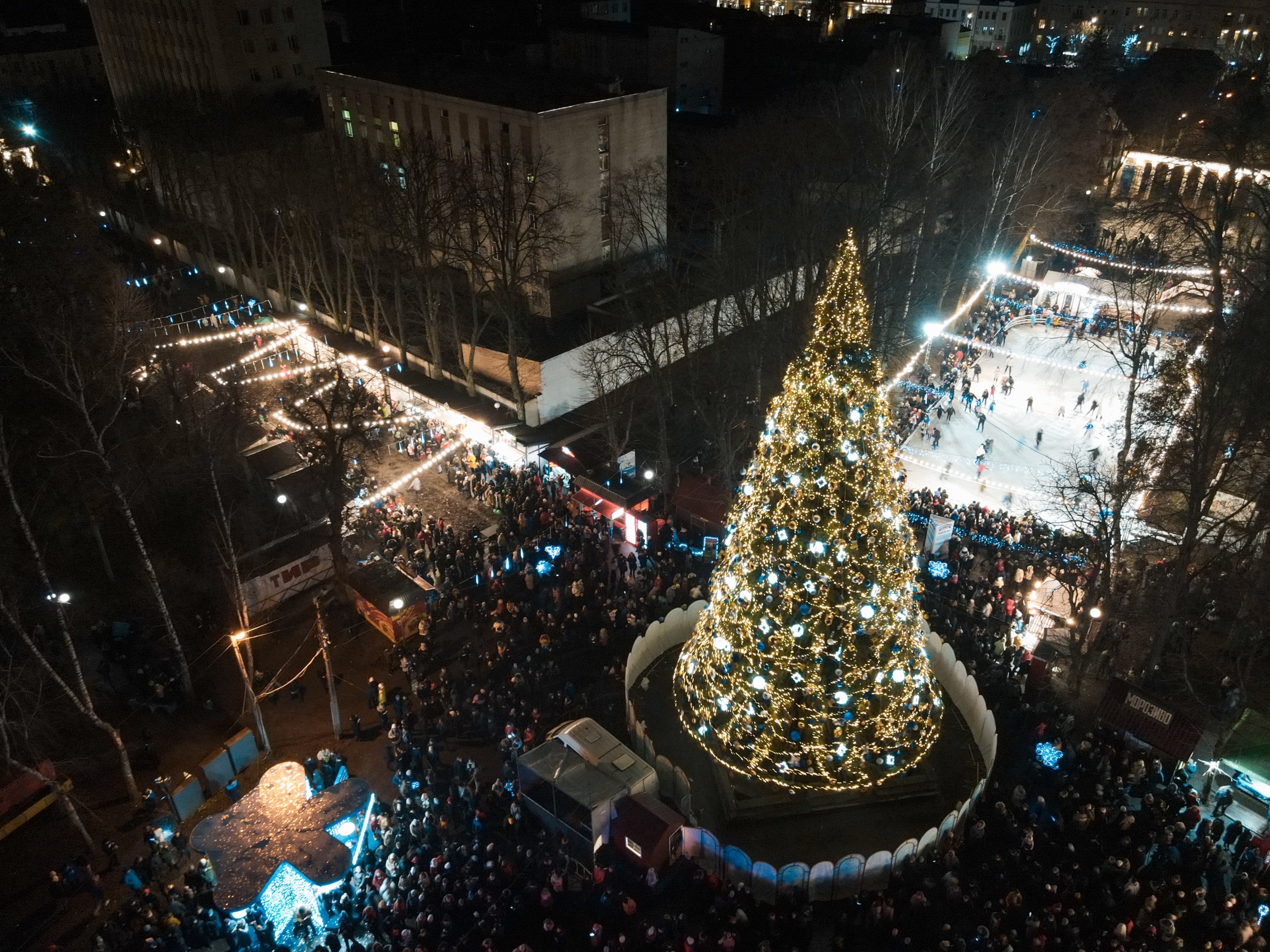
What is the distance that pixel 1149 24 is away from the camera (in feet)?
242

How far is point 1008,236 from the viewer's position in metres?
38.1

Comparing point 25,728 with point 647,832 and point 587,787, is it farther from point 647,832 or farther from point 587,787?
point 647,832

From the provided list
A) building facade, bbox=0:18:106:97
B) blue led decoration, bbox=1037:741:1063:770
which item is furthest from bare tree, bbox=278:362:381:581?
building facade, bbox=0:18:106:97

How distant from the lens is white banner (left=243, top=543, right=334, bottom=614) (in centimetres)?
1884

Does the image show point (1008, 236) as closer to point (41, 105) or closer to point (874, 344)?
point (874, 344)

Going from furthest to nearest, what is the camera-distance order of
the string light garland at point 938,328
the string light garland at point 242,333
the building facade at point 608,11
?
the building facade at point 608,11, the string light garland at point 242,333, the string light garland at point 938,328

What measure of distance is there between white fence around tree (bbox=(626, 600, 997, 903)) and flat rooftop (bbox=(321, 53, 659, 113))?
23.6 m

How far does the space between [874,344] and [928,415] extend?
4320mm

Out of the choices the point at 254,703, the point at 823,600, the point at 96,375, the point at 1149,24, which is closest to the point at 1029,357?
the point at 823,600

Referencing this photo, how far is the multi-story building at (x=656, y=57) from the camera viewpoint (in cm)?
4931

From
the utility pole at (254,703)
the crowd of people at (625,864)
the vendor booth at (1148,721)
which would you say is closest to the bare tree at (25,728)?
the crowd of people at (625,864)

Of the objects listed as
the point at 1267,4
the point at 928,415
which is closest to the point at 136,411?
the point at 928,415

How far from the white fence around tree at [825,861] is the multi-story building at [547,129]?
19845 mm

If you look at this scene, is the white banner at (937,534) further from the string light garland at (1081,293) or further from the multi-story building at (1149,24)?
the multi-story building at (1149,24)
